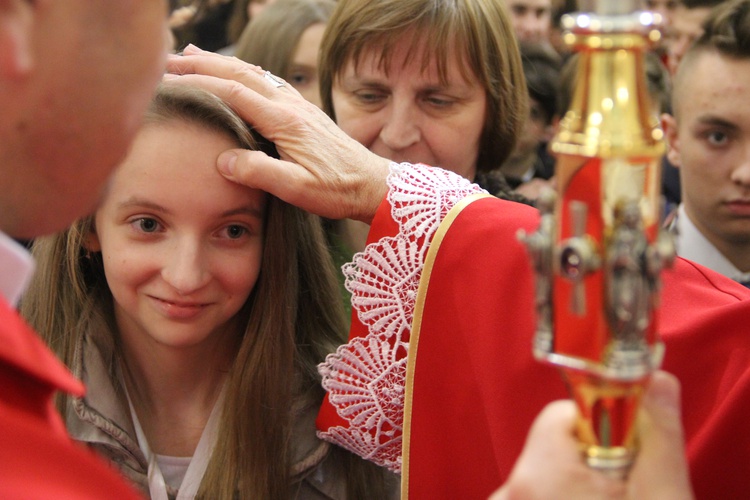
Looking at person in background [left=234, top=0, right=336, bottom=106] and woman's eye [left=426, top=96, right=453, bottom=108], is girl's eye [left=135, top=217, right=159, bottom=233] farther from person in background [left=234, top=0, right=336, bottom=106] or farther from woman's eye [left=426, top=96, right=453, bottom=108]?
person in background [left=234, top=0, right=336, bottom=106]

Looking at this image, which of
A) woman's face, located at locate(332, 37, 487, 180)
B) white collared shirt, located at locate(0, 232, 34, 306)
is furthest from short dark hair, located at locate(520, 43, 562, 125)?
white collared shirt, located at locate(0, 232, 34, 306)

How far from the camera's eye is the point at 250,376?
76.5 inches

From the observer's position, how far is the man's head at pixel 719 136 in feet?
8.87

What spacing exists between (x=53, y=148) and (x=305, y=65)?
8.41 ft

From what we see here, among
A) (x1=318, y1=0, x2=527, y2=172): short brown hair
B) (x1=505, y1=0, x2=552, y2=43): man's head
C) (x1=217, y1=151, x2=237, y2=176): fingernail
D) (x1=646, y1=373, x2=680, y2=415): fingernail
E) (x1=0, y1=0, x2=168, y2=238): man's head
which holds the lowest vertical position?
(x1=646, y1=373, x2=680, y2=415): fingernail

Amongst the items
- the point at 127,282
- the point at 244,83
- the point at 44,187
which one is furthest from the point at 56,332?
the point at 44,187

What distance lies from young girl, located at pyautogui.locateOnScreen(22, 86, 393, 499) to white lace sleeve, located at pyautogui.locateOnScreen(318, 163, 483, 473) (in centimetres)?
18

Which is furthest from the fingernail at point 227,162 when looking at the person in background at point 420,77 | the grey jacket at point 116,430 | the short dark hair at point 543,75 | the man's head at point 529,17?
the man's head at point 529,17

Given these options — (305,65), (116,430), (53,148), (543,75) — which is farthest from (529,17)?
(53,148)

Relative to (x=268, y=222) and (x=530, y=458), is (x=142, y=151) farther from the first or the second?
(x=530, y=458)

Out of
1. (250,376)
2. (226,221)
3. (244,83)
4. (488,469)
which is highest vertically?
(244,83)

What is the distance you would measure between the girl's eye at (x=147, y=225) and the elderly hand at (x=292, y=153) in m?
0.16

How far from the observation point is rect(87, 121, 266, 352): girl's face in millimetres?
1811

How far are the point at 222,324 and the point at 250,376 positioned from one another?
13 cm
